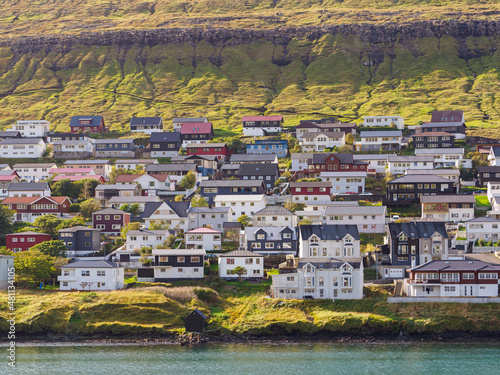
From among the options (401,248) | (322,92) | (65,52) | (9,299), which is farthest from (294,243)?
(65,52)

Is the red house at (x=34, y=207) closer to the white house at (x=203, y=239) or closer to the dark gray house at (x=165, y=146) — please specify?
the white house at (x=203, y=239)

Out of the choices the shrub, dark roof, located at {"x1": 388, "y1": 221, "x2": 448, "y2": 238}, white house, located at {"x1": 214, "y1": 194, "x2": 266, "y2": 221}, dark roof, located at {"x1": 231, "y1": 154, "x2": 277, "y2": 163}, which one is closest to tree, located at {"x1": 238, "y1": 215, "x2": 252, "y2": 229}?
white house, located at {"x1": 214, "y1": 194, "x2": 266, "y2": 221}

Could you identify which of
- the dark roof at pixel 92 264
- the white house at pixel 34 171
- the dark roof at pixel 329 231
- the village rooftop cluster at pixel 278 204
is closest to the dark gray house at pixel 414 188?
the village rooftop cluster at pixel 278 204

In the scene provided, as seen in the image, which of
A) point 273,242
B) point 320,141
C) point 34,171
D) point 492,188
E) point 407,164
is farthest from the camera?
point 320,141

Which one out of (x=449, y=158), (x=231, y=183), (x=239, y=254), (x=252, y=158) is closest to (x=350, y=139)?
(x=449, y=158)

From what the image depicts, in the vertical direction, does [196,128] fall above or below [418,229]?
above

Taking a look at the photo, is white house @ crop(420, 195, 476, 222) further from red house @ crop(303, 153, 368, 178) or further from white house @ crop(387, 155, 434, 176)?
white house @ crop(387, 155, 434, 176)

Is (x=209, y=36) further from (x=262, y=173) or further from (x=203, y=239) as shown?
(x=203, y=239)
